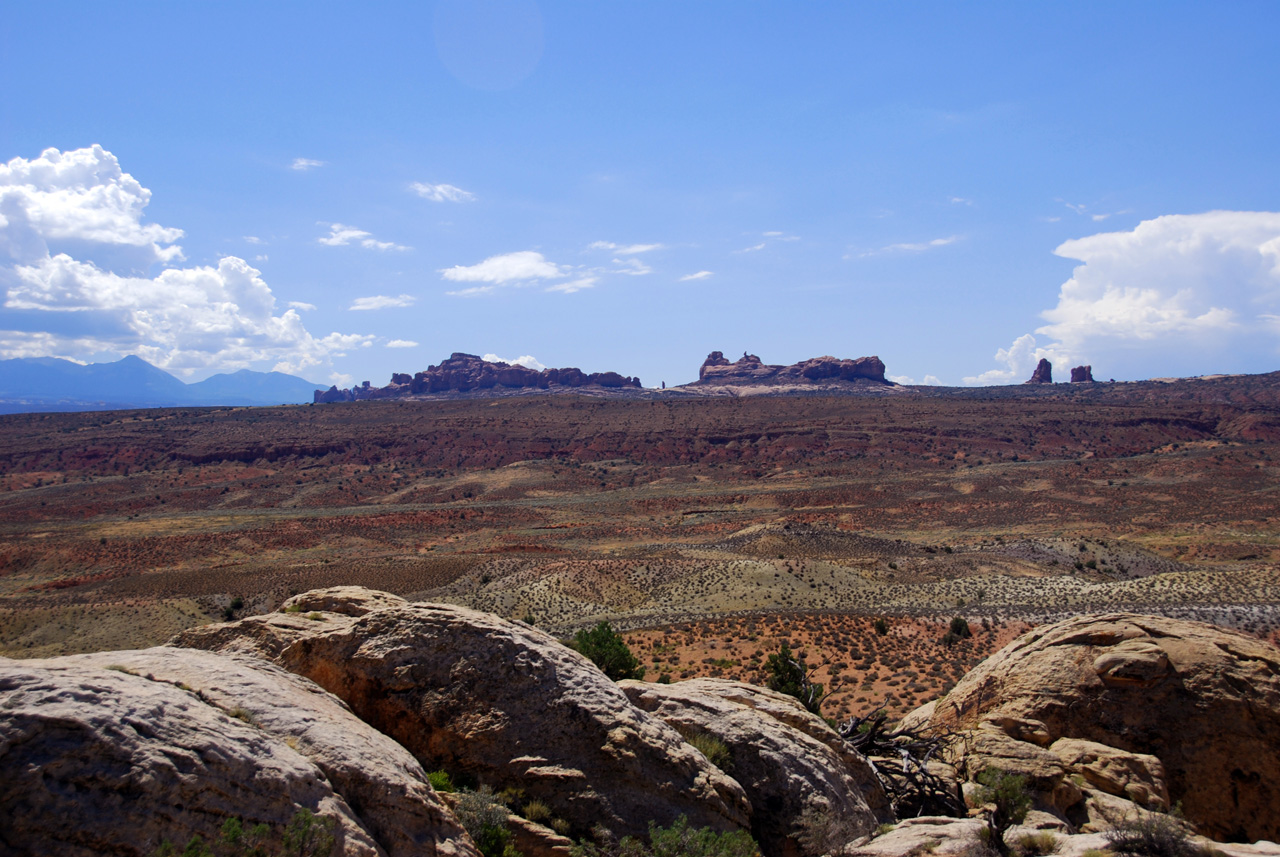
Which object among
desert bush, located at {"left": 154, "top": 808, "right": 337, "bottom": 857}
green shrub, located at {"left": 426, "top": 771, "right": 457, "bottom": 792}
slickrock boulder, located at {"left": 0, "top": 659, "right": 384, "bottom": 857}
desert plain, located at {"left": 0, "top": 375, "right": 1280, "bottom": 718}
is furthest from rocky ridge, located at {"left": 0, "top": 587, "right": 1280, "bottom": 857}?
desert plain, located at {"left": 0, "top": 375, "right": 1280, "bottom": 718}

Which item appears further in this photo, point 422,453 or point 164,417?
point 164,417

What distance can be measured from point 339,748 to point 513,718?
223 cm

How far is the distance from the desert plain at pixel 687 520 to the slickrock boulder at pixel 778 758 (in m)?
11.5

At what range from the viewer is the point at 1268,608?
27969 mm

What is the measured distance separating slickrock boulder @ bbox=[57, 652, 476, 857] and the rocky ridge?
0.02 metres

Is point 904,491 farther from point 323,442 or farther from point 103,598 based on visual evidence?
point 323,442

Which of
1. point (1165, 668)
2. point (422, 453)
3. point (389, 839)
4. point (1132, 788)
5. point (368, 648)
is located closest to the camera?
point (389, 839)

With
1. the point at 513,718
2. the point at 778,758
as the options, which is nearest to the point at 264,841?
the point at 513,718

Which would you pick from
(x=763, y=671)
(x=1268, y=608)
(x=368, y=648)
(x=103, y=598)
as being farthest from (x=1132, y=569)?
(x=103, y=598)

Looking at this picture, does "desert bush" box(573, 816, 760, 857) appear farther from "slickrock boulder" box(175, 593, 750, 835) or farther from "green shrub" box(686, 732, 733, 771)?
"green shrub" box(686, 732, 733, 771)

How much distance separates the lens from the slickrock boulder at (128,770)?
4145 mm

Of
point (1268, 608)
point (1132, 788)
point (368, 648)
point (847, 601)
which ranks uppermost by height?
point (368, 648)

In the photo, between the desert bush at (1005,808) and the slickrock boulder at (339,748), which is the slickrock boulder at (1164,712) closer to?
the desert bush at (1005,808)

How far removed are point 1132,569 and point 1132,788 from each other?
39.0 metres
